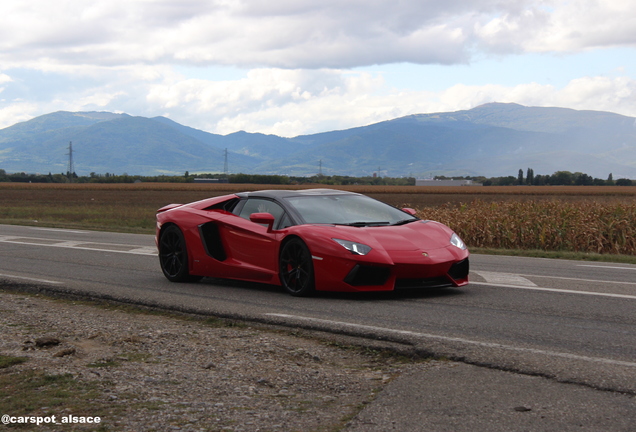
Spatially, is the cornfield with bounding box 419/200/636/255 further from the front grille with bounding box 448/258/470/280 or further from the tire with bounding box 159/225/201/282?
the tire with bounding box 159/225/201/282

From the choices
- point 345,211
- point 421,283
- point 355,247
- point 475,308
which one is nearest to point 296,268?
point 355,247

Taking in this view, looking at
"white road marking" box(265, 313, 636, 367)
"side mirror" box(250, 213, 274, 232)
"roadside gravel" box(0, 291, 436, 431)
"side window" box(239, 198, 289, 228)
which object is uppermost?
"side window" box(239, 198, 289, 228)

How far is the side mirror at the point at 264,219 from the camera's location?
881 centimetres

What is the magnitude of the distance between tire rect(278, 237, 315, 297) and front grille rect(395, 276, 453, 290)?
0.99 m

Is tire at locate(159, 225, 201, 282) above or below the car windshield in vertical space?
below

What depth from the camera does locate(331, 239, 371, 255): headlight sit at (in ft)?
26.3

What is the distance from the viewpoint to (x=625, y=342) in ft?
19.4

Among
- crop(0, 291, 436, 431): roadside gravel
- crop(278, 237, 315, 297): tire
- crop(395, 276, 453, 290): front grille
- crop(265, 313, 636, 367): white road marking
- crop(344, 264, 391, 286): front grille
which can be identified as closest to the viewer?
crop(0, 291, 436, 431): roadside gravel

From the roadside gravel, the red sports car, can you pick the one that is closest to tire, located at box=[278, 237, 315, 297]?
the red sports car

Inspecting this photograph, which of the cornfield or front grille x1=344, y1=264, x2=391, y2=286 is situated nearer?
front grille x1=344, y1=264, x2=391, y2=286

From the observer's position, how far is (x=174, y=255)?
10.3 m

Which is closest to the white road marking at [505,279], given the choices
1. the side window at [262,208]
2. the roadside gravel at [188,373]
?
the side window at [262,208]

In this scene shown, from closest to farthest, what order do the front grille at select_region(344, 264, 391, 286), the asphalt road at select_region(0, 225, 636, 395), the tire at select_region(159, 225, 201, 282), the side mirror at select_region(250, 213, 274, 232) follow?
1. the asphalt road at select_region(0, 225, 636, 395)
2. the front grille at select_region(344, 264, 391, 286)
3. the side mirror at select_region(250, 213, 274, 232)
4. the tire at select_region(159, 225, 201, 282)

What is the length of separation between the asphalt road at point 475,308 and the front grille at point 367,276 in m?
0.23
